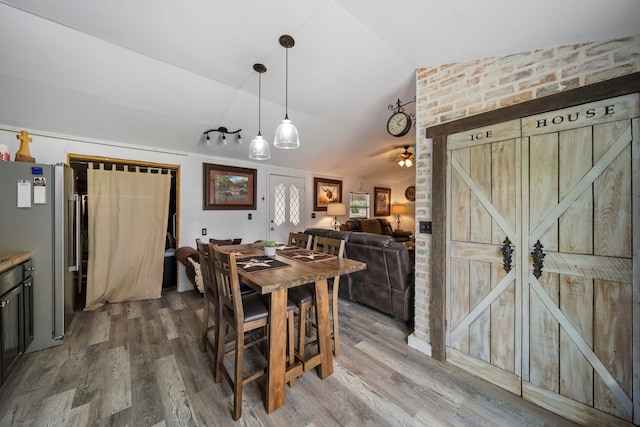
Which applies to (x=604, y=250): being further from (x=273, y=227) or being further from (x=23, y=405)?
(x=273, y=227)

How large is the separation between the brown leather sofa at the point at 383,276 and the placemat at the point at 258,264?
48.5 inches

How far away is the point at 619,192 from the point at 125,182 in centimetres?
477

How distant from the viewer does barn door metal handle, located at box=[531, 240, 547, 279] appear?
63.1 inches

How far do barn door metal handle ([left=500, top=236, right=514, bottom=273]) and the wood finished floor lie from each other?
35.7 inches

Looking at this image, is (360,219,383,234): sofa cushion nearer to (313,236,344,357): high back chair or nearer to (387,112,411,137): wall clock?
(387,112,411,137): wall clock

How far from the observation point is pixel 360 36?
2057mm

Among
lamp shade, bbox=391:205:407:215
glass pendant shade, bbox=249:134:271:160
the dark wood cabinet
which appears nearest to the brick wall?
glass pendant shade, bbox=249:134:271:160

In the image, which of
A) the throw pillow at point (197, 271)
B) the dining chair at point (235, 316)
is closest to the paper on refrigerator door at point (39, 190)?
the throw pillow at point (197, 271)

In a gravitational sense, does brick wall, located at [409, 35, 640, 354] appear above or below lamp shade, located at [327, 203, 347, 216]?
above

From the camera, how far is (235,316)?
5.03ft

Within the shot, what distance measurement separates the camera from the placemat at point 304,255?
2.15 m

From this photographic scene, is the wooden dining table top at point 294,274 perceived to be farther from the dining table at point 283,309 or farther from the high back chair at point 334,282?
the high back chair at point 334,282

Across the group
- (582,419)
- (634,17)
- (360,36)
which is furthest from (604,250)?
(360,36)

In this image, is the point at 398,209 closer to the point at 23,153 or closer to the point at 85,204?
the point at 85,204
